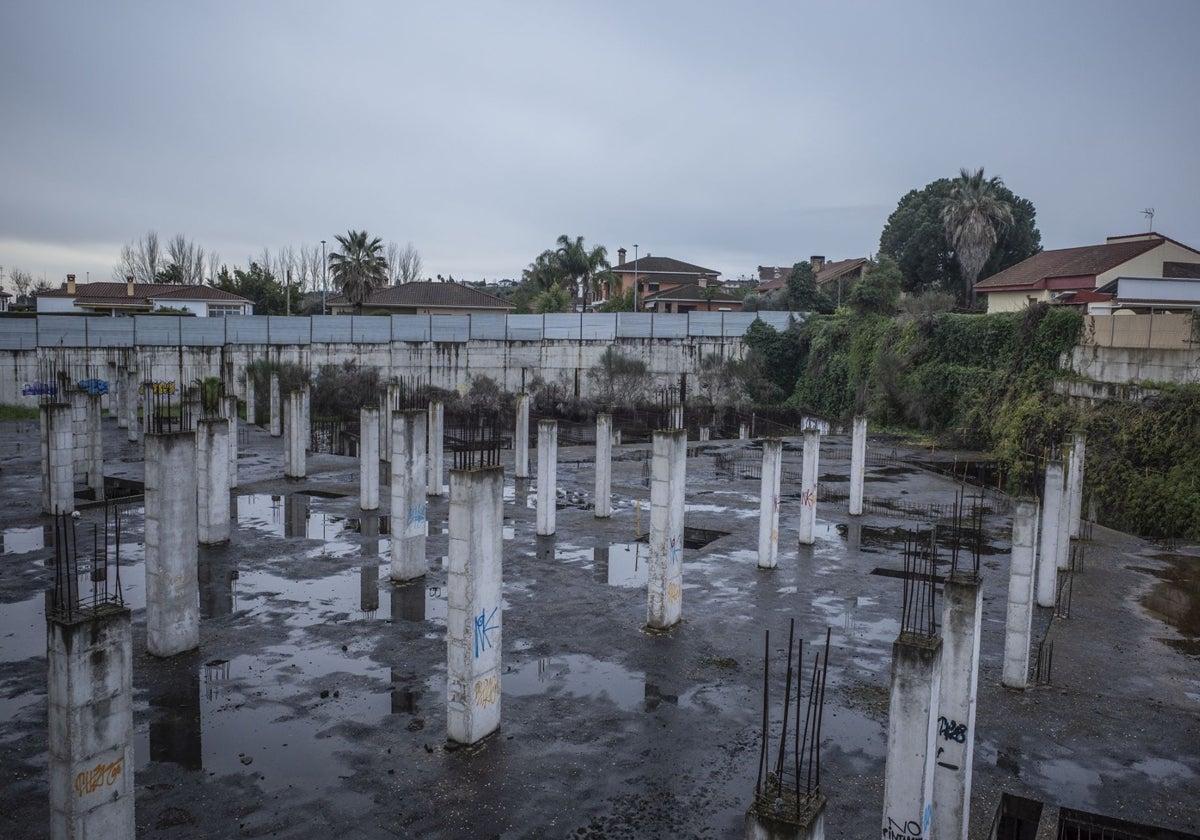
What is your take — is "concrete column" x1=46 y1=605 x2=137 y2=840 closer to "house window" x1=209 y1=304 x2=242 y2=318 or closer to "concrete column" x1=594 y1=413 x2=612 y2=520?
"concrete column" x1=594 y1=413 x2=612 y2=520

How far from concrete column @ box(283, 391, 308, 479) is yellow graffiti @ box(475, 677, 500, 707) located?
71.3ft

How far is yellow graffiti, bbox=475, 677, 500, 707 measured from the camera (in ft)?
40.6

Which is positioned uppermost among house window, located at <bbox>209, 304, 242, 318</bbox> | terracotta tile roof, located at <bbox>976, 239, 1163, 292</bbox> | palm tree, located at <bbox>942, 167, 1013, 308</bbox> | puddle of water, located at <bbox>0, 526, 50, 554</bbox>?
palm tree, located at <bbox>942, 167, 1013, 308</bbox>

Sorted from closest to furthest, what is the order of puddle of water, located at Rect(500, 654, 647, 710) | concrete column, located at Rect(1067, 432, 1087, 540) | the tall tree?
puddle of water, located at Rect(500, 654, 647, 710)
concrete column, located at Rect(1067, 432, 1087, 540)
the tall tree

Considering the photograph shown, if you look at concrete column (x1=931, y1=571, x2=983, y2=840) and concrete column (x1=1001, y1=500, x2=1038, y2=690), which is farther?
concrete column (x1=1001, y1=500, x2=1038, y2=690)

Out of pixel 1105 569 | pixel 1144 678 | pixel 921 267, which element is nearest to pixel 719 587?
pixel 1144 678

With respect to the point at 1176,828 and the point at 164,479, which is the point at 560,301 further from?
the point at 1176,828

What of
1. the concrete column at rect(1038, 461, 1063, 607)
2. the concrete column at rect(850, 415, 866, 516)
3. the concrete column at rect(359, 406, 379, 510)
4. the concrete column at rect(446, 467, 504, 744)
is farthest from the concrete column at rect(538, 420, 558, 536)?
the concrete column at rect(1038, 461, 1063, 607)

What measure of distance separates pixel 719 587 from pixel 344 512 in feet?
41.4

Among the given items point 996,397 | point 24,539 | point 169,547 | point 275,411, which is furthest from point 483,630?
point 996,397

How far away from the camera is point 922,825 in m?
9.12

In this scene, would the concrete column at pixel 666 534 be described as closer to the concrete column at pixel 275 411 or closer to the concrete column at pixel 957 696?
the concrete column at pixel 957 696

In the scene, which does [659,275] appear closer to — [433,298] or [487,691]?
[433,298]

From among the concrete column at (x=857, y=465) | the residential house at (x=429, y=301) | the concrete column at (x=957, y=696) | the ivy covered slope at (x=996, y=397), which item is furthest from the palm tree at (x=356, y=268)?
the concrete column at (x=957, y=696)
